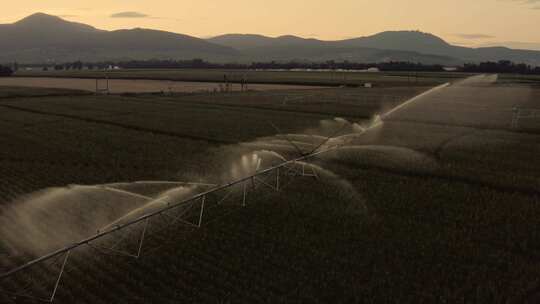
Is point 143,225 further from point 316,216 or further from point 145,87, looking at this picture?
point 145,87

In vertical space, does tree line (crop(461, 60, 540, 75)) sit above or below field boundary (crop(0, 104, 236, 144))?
above

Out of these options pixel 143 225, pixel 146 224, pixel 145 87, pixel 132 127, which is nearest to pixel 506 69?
pixel 145 87

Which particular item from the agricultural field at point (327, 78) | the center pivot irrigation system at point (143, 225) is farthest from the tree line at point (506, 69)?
the center pivot irrigation system at point (143, 225)

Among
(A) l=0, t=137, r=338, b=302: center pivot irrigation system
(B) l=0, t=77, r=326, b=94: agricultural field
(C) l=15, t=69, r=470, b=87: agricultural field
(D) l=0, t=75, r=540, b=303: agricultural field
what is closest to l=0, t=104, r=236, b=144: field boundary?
(D) l=0, t=75, r=540, b=303: agricultural field

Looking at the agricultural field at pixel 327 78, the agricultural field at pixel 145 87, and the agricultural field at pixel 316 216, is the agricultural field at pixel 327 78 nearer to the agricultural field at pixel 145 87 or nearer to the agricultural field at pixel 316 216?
the agricultural field at pixel 145 87

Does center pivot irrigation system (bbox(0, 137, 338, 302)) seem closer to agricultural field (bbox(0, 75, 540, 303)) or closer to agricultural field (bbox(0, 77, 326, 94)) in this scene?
agricultural field (bbox(0, 75, 540, 303))

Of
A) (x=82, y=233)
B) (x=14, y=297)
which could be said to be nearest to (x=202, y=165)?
(x=82, y=233)
